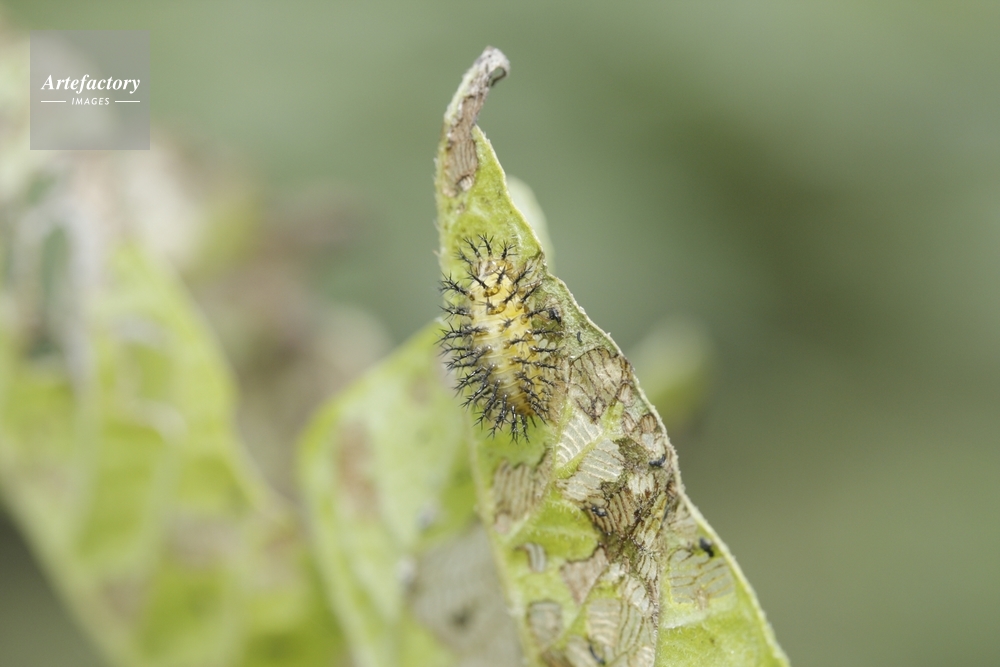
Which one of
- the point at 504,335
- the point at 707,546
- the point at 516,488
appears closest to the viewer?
the point at 707,546

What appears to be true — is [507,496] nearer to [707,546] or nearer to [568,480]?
[568,480]

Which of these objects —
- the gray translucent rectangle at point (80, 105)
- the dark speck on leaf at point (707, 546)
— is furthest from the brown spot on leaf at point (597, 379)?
the gray translucent rectangle at point (80, 105)

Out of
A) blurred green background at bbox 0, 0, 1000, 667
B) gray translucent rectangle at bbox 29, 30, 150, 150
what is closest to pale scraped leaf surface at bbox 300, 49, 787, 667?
gray translucent rectangle at bbox 29, 30, 150, 150

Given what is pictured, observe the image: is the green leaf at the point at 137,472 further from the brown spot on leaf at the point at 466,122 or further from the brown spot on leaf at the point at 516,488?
the brown spot on leaf at the point at 466,122

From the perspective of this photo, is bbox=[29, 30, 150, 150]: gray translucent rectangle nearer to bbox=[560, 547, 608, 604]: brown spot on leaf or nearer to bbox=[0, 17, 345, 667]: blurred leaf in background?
bbox=[0, 17, 345, 667]: blurred leaf in background

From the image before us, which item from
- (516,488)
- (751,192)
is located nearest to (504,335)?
(516,488)

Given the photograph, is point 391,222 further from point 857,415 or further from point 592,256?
point 857,415
